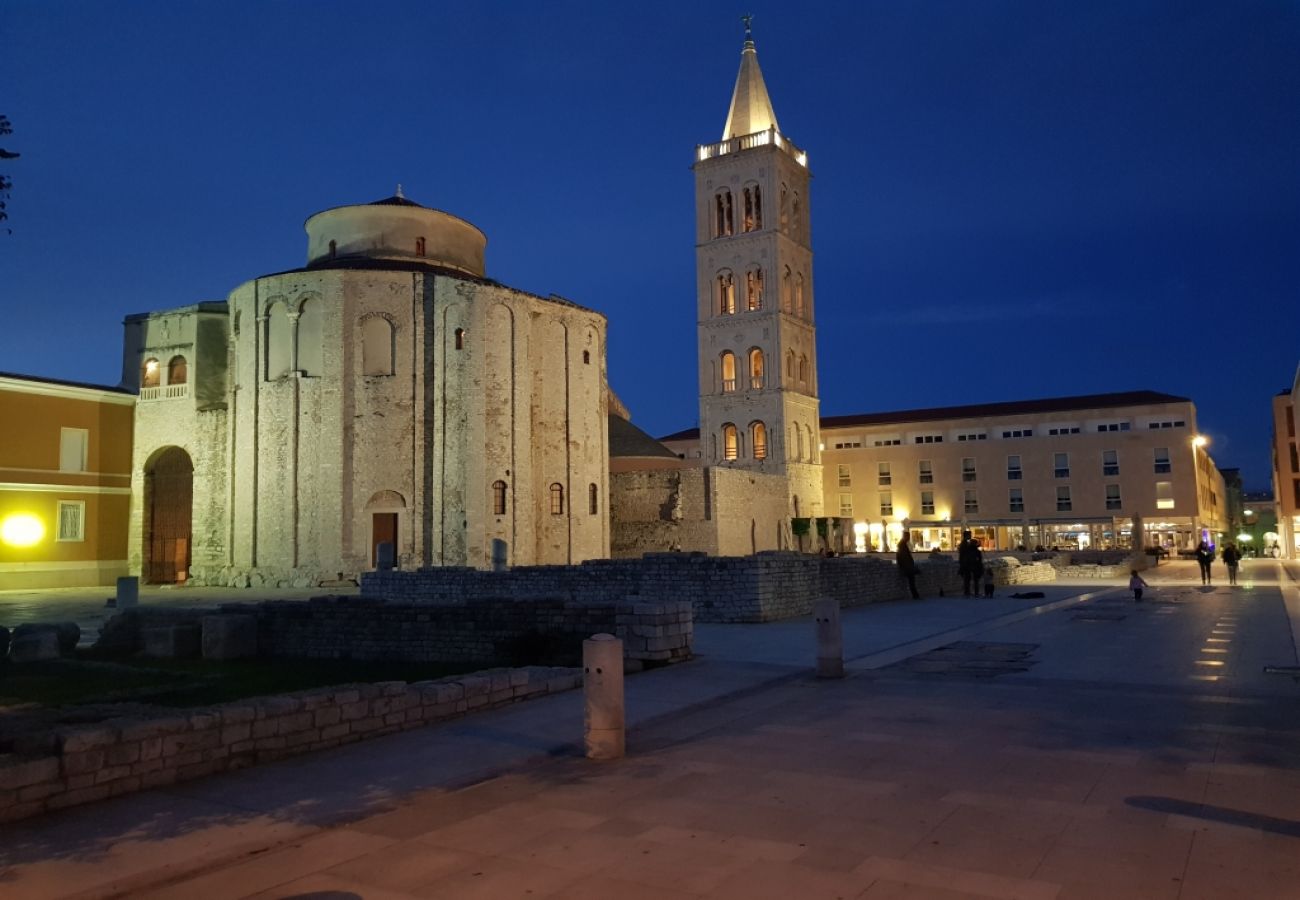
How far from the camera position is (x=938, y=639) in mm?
14539

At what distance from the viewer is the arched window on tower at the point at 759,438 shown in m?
58.6

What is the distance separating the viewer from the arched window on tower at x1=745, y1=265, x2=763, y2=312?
197 ft

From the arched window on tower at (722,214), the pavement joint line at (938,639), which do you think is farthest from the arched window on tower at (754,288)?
the pavement joint line at (938,639)

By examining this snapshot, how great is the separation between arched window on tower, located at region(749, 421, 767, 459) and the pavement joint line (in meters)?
36.6

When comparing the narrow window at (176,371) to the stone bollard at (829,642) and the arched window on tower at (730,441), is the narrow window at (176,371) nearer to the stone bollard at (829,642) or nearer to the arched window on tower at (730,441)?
the arched window on tower at (730,441)

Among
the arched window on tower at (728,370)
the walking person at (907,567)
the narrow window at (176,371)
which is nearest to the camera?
the walking person at (907,567)

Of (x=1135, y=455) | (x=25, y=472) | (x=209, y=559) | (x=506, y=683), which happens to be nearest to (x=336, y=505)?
(x=209, y=559)

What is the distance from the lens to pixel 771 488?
53.0 m

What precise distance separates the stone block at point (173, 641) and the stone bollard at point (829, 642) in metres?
10.6

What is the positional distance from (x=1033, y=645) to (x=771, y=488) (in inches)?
1553

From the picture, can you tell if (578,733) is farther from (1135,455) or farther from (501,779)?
(1135,455)

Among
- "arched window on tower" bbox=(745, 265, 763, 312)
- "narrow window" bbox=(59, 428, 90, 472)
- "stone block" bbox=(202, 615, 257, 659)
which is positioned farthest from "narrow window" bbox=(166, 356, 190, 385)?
"arched window on tower" bbox=(745, 265, 763, 312)

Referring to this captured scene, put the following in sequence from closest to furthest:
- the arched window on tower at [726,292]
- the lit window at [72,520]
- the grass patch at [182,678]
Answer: the grass patch at [182,678] → the lit window at [72,520] → the arched window on tower at [726,292]

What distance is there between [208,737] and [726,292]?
56392mm
